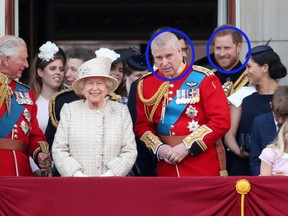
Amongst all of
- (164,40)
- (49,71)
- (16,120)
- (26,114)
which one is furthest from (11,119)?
(164,40)

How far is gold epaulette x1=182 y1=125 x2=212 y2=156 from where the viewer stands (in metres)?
8.68

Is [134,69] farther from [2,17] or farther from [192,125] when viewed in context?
[2,17]

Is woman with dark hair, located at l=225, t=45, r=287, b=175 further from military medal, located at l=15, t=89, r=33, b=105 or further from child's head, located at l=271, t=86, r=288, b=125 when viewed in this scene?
military medal, located at l=15, t=89, r=33, b=105

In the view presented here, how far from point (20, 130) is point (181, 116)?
3.94ft

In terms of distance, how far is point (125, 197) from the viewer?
7961 millimetres

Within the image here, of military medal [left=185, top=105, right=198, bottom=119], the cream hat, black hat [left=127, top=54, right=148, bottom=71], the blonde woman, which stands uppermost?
black hat [left=127, top=54, right=148, bottom=71]

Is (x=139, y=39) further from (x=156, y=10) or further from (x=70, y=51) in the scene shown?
(x=70, y=51)

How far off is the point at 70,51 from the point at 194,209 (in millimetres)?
2322

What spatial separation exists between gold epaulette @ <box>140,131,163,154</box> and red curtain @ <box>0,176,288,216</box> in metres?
0.87

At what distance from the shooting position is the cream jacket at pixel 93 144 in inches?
332

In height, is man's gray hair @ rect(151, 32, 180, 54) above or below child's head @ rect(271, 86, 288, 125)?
above

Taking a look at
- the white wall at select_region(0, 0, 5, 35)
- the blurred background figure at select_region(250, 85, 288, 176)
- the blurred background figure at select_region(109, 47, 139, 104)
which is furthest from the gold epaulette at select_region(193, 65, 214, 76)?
the white wall at select_region(0, 0, 5, 35)

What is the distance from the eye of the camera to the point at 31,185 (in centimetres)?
797

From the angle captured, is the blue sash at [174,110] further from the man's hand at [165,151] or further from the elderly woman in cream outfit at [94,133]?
the elderly woman in cream outfit at [94,133]
